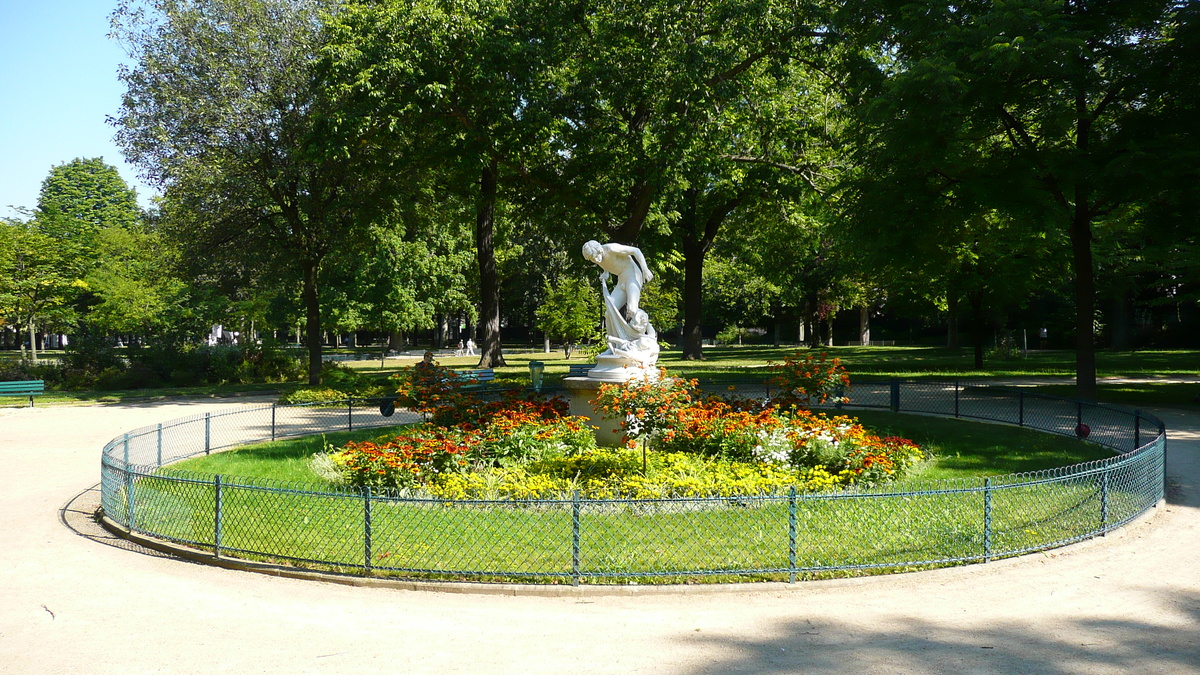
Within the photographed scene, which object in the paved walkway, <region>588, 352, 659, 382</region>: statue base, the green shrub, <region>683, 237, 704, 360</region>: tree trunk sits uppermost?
<region>683, 237, 704, 360</region>: tree trunk

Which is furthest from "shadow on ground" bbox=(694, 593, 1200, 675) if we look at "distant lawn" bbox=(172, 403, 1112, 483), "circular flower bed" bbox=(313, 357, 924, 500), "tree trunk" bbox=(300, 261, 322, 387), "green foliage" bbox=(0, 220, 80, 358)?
"green foliage" bbox=(0, 220, 80, 358)

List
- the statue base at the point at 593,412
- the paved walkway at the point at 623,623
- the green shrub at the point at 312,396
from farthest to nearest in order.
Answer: the green shrub at the point at 312,396 < the statue base at the point at 593,412 < the paved walkway at the point at 623,623

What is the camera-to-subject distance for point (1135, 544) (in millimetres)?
8961

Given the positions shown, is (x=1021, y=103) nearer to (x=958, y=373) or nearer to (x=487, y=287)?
(x=958, y=373)

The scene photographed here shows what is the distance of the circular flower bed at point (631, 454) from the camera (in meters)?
10.3

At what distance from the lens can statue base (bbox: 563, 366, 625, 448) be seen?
13.1 meters

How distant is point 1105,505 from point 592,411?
7.29 meters

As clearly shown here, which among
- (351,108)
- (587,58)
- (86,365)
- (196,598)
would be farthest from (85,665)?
(86,365)

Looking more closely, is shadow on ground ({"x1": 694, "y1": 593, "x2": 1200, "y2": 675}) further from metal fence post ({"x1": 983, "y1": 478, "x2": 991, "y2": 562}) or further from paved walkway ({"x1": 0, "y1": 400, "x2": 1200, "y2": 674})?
metal fence post ({"x1": 983, "y1": 478, "x2": 991, "y2": 562})

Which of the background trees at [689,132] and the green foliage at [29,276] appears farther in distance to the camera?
the green foliage at [29,276]

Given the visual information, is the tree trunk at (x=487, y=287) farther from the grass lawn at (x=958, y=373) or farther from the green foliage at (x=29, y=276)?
the green foliage at (x=29, y=276)

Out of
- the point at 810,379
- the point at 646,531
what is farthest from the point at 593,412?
the point at 646,531

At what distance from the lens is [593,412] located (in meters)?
13.3

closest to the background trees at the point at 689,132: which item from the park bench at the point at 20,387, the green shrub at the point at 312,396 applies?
the green shrub at the point at 312,396
